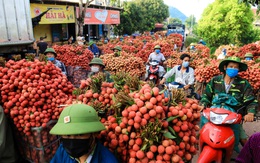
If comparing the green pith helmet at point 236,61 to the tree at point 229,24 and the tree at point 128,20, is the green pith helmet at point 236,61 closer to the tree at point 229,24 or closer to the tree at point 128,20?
the tree at point 229,24

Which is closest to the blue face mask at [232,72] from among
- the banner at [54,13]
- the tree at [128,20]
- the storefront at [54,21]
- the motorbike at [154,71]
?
the motorbike at [154,71]

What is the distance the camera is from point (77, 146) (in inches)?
67.4

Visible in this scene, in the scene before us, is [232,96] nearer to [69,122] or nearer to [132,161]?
[132,161]

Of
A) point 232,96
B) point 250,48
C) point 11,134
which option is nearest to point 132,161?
point 11,134

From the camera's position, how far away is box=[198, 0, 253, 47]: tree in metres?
18.8

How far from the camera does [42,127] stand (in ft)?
8.76

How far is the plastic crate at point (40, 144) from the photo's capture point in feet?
8.81

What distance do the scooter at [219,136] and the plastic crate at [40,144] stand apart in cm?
201

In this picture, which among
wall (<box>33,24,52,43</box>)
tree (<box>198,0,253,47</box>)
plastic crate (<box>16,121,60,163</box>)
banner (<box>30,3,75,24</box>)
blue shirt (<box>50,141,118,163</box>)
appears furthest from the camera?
tree (<box>198,0,253,47</box>)

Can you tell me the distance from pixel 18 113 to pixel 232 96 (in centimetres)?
301

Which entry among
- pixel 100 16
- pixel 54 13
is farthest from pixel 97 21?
pixel 54 13

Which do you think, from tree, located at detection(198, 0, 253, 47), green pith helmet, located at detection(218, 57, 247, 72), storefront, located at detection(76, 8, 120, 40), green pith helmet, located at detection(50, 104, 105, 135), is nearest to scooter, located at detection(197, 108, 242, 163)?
green pith helmet, located at detection(218, 57, 247, 72)

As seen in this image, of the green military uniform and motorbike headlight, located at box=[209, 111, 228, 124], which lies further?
the green military uniform

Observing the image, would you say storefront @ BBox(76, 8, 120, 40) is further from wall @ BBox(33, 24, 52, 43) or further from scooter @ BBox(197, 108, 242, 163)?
scooter @ BBox(197, 108, 242, 163)
